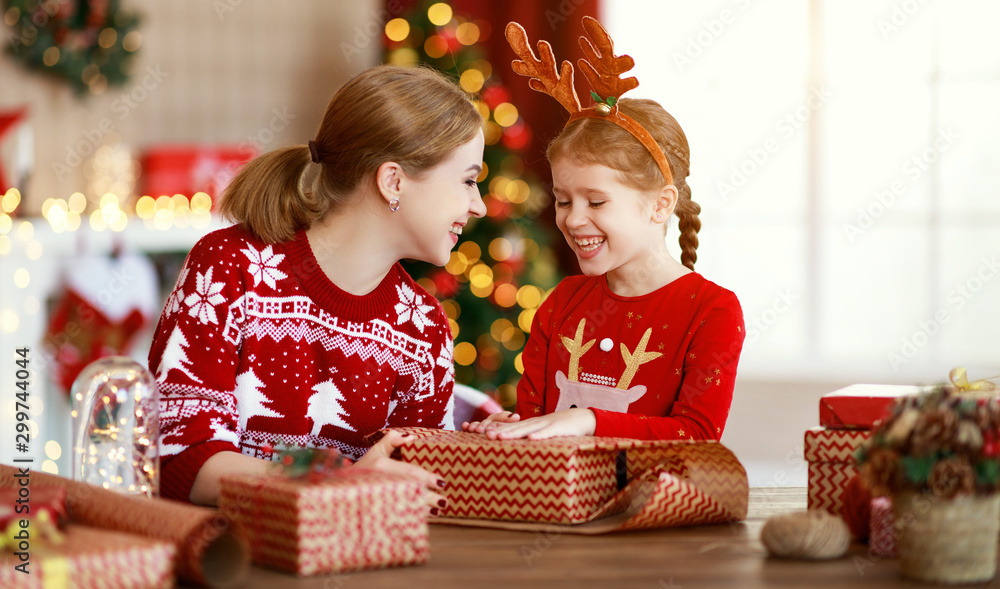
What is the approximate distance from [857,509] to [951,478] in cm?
21

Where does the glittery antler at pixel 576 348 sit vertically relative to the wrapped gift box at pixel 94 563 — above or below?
above

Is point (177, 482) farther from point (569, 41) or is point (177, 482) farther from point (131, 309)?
point (569, 41)

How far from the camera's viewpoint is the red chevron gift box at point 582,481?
→ 1.20m

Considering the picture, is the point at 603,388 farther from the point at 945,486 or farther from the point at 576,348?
the point at 945,486

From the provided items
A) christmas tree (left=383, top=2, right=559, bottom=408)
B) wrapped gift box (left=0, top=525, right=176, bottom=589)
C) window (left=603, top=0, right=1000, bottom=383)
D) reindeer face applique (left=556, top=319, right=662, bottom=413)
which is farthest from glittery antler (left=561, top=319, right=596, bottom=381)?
window (left=603, top=0, right=1000, bottom=383)

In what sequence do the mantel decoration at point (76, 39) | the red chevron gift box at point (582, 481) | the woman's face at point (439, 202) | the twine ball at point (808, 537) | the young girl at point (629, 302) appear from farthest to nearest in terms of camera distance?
the mantel decoration at point (76, 39), the woman's face at point (439, 202), the young girl at point (629, 302), the red chevron gift box at point (582, 481), the twine ball at point (808, 537)

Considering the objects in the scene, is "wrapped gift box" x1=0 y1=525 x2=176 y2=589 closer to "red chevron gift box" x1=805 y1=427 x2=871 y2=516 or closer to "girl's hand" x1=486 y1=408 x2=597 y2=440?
"girl's hand" x1=486 y1=408 x2=597 y2=440

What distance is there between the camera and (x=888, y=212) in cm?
416

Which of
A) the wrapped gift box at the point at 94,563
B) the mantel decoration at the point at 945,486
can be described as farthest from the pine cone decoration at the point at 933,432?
the wrapped gift box at the point at 94,563

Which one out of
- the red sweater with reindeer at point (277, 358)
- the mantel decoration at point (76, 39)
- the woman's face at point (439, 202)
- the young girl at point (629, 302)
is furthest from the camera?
the mantel decoration at point (76, 39)

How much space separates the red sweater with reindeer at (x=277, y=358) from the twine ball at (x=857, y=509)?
2.67 feet

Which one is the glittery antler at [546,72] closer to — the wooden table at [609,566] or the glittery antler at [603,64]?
the glittery antler at [603,64]

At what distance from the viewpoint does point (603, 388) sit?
1.71 meters

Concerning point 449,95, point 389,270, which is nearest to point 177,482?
point 389,270
